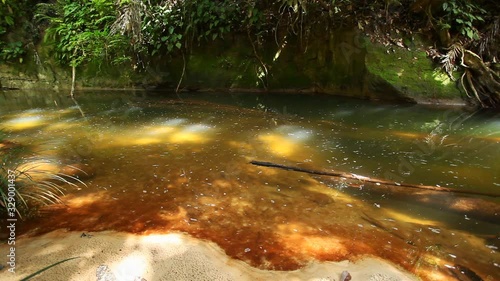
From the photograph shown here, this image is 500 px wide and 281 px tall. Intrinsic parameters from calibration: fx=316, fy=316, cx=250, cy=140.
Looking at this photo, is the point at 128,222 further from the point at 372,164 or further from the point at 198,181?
the point at 372,164

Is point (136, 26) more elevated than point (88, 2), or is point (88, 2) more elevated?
point (88, 2)

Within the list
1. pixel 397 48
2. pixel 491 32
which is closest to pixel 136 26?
pixel 397 48

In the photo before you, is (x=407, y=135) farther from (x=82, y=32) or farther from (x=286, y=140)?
(x=82, y=32)

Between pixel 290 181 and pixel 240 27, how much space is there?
6439 millimetres

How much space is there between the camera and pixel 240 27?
336 inches

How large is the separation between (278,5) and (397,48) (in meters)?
3.11

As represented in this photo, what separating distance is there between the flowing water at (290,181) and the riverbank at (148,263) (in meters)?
0.11

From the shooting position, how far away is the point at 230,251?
2.05m

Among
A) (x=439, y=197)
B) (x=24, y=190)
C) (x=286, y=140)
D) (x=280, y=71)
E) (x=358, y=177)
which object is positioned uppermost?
(x=280, y=71)

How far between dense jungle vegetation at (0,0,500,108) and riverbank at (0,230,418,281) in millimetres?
5730

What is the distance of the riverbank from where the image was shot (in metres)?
1.77

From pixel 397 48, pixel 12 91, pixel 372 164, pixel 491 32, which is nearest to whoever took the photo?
pixel 372 164

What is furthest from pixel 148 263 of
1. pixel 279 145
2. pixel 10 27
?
pixel 10 27

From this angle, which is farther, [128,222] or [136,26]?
[136,26]
